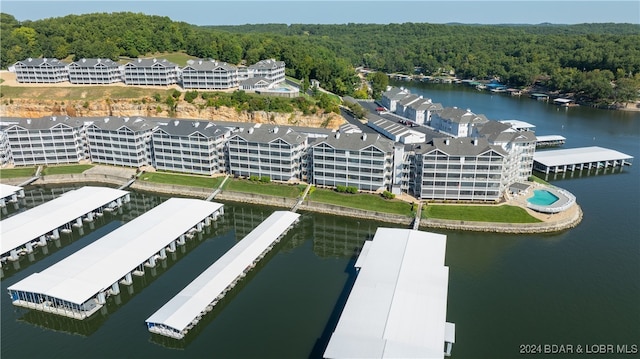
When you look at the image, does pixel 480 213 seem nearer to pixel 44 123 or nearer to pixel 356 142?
pixel 356 142

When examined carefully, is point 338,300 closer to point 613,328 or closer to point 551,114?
point 613,328


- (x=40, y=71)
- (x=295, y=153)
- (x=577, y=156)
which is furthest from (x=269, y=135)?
(x=40, y=71)

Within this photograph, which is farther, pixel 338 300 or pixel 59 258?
pixel 59 258

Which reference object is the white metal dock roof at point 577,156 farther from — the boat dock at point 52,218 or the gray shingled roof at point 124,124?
the boat dock at point 52,218

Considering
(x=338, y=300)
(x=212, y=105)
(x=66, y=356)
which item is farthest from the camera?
(x=212, y=105)

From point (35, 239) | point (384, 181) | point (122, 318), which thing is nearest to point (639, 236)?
point (384, 181)
